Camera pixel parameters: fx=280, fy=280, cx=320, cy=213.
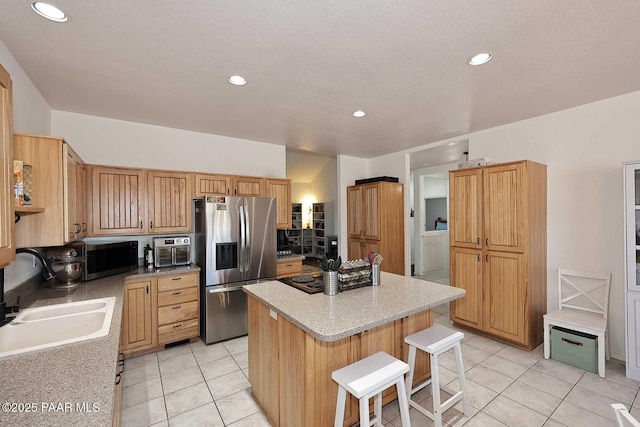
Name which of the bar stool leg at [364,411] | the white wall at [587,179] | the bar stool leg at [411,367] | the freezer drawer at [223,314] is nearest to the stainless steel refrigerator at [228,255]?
the freezer drawer at [223,314]

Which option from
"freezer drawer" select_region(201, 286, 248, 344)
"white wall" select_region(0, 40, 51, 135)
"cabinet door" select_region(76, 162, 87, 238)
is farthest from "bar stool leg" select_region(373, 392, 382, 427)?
"white wall" select_region(0, 40, 51, 135)

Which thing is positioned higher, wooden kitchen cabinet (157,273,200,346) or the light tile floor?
wooden kitchen cabinet (157,273,200,346)

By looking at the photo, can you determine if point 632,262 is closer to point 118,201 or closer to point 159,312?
point 159,312

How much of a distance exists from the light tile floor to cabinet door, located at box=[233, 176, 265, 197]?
200 centimetres

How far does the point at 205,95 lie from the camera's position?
2.69m

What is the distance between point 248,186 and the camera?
396 cm

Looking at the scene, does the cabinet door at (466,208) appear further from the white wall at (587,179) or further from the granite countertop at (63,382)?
the granite countertop at (63,382)

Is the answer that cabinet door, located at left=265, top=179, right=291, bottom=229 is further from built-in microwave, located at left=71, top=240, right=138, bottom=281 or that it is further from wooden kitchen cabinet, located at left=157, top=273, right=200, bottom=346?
built-in microwave, located at left=71, top=240, right=138, bottom=281

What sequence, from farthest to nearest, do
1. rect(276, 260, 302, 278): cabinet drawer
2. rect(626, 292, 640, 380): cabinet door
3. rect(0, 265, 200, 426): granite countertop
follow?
rect(276, 260, 302, 278): cabinet drawer, rect(626, 292, 640, 380): cabinet door, rect(0, 265, 200, 426): granite countertop

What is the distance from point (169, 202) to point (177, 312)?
1310mm

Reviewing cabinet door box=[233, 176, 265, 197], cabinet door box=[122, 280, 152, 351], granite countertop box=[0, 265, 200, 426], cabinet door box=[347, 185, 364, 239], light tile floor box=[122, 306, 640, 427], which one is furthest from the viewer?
cabinet door box=[347, 185, 364, 239]

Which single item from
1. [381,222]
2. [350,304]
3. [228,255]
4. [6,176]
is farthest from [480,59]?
[228,255]

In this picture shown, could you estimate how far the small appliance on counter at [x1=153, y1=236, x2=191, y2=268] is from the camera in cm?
334

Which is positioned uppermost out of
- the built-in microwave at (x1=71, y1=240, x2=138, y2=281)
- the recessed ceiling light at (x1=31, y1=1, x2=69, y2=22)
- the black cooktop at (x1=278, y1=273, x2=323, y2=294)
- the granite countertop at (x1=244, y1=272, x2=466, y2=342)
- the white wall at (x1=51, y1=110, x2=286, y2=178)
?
the recessed ceiling light at (x1=31, y1=1, x2=69, y2=22)
